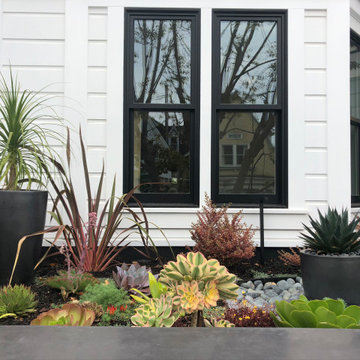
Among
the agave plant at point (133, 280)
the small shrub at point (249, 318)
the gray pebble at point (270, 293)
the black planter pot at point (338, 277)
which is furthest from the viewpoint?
the gray pebble at point (270, 293)

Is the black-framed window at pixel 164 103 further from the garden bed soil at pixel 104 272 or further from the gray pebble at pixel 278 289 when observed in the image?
the gray pebble at pixel 278 289

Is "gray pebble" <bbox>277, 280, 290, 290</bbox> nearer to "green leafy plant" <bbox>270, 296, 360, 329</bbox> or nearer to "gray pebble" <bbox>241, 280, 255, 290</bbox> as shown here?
"gray pebble" <bbox>241, 280, 255, 290</bbox>

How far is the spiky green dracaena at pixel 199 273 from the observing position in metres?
1.15

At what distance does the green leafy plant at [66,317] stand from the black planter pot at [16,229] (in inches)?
50.0

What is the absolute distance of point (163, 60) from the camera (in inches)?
146

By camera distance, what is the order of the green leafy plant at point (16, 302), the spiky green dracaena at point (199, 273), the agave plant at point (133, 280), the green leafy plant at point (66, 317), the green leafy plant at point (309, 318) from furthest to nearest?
the agave plant at point (133, 280), the green leafy plant at point (16, 302), the green leafy plant at point (66, 317), the spiky green dracaena at point (199, 273), the green leafy plant at point (309, 318)

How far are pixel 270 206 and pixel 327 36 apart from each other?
67.5 inches

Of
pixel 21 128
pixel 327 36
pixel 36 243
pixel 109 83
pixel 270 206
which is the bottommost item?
pixel 36 243

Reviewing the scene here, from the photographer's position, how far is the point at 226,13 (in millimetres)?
3697

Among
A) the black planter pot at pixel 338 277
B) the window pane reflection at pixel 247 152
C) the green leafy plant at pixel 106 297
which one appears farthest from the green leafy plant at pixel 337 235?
the window pane reflection at pixel 247 152

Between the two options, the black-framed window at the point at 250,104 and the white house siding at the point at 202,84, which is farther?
the black-framed window at the point at 250,104

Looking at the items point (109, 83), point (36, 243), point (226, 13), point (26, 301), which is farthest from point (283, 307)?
point (226, 13)

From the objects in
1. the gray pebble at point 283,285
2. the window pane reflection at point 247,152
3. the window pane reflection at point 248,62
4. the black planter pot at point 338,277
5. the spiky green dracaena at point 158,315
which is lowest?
the gray pebble at point 283,285

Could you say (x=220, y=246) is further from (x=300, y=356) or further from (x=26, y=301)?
(x=300, y=356)
